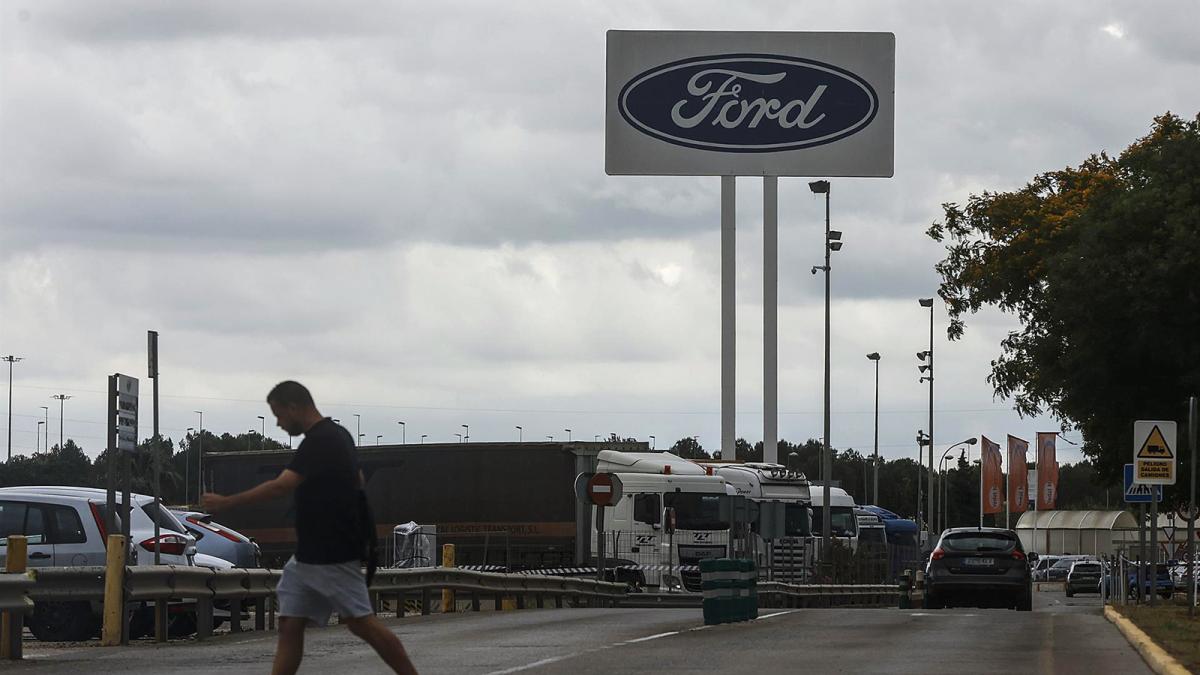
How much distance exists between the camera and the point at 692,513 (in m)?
36.3

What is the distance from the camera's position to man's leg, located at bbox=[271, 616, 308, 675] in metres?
10.3

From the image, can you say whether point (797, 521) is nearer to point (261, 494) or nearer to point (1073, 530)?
point (261, 494)

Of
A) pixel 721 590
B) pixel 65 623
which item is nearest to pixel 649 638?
pixel 721 590

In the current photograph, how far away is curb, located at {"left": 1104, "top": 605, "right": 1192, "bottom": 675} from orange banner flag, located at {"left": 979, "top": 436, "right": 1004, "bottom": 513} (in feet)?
174

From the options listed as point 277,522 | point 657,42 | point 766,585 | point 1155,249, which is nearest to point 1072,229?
point 1155,249

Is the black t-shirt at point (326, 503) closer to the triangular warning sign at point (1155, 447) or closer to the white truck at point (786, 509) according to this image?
the triangular warning sign at point (1155, 447)

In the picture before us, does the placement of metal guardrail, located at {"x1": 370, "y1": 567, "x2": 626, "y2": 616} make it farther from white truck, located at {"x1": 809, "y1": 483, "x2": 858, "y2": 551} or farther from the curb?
white truck, located at {"x1": 809, "y1": 483, "x2": 858, "y2": 551}

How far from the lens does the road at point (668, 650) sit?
1459 centimetres

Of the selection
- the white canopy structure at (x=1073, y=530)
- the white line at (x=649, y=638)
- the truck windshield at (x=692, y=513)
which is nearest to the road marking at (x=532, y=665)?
the white line at (x=649, y=638)

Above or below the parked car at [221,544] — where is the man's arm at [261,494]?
above

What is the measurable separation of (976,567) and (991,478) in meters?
45.3

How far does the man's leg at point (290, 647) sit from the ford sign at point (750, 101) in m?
37.3

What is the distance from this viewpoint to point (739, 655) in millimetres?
15938

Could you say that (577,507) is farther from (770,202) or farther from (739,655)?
(739,655)
